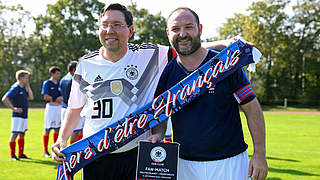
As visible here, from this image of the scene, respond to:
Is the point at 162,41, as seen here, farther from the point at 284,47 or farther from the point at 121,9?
the point at 121,9

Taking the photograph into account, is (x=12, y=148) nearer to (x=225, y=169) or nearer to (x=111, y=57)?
(x=111, y=57)

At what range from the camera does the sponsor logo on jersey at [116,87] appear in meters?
2.98

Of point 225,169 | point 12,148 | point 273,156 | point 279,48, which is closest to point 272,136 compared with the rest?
point 273,156

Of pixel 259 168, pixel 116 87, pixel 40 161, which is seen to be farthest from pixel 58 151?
pixel 40 161

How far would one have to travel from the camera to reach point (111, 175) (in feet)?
9.76

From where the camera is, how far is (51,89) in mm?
8875

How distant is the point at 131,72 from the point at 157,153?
0.85 metres

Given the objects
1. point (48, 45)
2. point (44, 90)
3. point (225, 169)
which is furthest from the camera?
point (48, 45)

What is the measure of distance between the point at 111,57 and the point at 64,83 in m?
5.23

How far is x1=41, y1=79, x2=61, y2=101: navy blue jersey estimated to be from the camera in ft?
29.0

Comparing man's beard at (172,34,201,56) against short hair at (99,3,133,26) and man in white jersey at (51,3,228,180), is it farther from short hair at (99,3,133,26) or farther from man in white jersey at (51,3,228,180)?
short hair at (99,3,133,26)

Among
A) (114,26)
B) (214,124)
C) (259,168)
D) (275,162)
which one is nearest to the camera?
(259,168)

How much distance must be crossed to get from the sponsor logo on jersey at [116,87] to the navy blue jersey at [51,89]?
6428 millimetres

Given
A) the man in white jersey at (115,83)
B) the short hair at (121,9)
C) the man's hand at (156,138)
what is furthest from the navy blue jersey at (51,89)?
the man's hand at (156,138)
